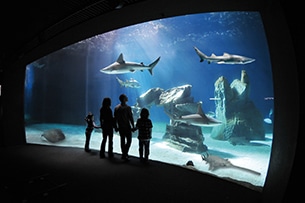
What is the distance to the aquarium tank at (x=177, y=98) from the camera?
10.7 meters

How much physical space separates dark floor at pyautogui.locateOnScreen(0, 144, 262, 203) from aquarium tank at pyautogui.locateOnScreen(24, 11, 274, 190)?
78 centimetres

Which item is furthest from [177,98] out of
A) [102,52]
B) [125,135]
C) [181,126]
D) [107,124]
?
[102,52]

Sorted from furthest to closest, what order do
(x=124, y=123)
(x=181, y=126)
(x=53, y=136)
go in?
(x=53, y=136) → (x=181, y=126) → (x=124, y=123)

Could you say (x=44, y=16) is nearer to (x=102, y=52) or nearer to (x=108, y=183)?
(x=108, y=183)

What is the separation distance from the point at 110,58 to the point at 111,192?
40.4 meters

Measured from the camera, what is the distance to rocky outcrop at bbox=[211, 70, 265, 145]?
15555mm

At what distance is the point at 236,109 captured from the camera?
16.2m

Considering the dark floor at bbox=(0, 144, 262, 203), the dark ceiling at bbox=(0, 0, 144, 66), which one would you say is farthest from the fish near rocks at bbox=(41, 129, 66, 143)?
the dark ceiling at bbox=(0, 0, 144, 66)

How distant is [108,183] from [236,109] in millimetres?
15562

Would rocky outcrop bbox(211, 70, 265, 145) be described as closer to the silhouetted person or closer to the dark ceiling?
the silhouetted person

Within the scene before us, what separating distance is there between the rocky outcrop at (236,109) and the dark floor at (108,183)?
13.0 m

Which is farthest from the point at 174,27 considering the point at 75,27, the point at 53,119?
the point at 75,27
